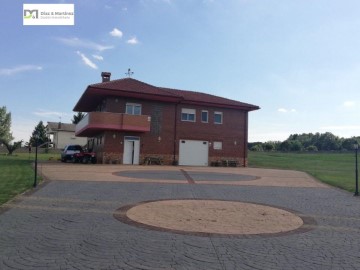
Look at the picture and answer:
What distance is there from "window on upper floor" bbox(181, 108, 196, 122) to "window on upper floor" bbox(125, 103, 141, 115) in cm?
416

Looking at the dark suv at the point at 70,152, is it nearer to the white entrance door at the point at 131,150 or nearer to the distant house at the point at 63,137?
the white entrance door at the point at 131,150

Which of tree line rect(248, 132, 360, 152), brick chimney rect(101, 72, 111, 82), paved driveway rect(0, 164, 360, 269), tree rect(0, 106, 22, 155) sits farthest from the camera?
tree line rect(248, 132, 360, 152)

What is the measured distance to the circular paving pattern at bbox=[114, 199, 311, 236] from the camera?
7.41 meters

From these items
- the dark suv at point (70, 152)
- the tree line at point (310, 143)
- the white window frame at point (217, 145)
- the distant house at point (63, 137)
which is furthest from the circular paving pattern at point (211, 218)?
the tree line at point (310, 143)

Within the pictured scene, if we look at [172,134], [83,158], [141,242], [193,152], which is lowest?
[141,242]

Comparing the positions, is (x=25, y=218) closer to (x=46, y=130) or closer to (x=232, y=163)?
(x=232, y=163)

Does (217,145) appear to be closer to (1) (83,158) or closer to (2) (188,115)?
(2) (188,115)

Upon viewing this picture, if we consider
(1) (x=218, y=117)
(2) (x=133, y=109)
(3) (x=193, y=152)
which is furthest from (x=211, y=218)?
(1) (x=218, y=117)

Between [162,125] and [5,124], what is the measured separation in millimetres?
55371

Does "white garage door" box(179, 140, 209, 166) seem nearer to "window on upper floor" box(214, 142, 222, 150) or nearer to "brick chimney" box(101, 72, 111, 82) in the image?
"window on upper floor" box(214, 142, 222, 150)

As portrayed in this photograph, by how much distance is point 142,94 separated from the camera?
30703 mm

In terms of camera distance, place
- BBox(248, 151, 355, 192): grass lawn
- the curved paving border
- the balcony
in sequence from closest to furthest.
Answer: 1. the curved paving border
2. BBox(248, 151, 355, 192): grass lawn
3. the balcony

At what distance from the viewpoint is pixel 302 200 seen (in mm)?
12211

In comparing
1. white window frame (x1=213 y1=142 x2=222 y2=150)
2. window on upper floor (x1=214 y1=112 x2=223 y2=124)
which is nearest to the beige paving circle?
white window frame (x1=213 y1=142 x2=222 y2=150)
